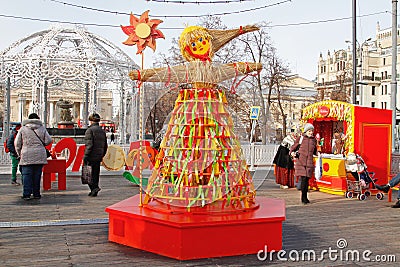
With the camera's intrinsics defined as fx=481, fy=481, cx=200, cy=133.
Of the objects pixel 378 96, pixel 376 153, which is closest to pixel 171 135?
pixel 376 153

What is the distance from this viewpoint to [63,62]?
15516 millimetres

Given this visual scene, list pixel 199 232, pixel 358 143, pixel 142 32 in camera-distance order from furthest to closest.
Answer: pixel 358 143
pixel 142 32
pixel 199 232

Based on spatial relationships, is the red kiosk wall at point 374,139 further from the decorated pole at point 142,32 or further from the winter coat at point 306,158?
the decorated pole at point 142,32

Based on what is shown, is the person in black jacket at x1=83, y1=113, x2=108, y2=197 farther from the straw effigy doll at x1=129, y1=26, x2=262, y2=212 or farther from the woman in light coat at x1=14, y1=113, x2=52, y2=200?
the straw effigy doll at x1=129, y1=26, x2=262, y2=212

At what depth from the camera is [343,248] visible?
6.05 meters

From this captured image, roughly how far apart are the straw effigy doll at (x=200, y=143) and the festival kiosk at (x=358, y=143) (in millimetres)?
5588

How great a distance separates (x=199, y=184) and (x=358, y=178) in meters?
6.02

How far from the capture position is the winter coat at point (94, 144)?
983 cm

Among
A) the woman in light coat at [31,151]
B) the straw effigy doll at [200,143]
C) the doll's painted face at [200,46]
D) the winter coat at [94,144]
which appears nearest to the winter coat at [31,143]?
the woman in light coat at [31,151]

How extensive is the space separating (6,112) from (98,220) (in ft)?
40.5

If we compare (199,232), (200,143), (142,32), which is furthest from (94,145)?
(199,232)

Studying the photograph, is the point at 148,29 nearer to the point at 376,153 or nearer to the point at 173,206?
the point at 173,206

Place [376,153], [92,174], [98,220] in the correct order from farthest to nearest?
[376,153] → [92,174] → [98,220]

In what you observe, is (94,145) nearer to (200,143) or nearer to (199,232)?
(200,143)
